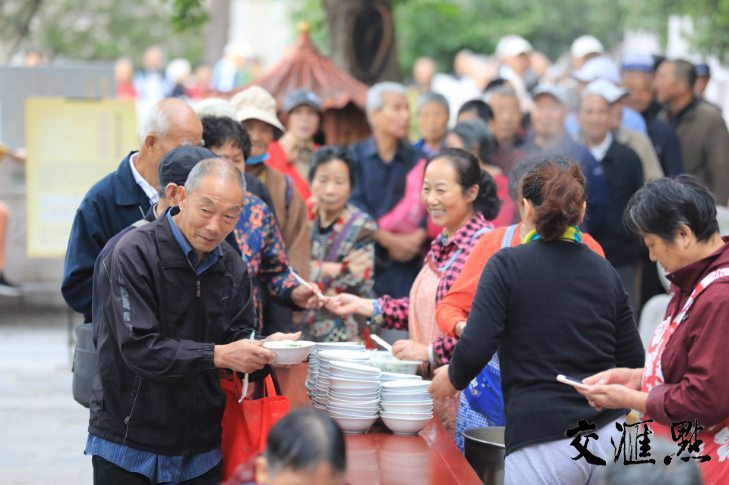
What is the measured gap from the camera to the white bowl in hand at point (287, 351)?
118 inches

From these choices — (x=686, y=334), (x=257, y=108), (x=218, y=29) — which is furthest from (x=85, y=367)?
(x=218, y=29)

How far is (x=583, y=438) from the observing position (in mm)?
2994

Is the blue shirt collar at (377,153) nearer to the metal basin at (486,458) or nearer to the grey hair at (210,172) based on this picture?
the metal basin at (486,458)

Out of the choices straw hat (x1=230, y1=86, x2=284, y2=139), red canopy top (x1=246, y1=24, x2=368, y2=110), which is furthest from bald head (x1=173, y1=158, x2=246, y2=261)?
red canopy top (x1=246, y1=24, x2=368, y2=110)

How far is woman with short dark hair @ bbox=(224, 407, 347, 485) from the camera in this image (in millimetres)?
2004

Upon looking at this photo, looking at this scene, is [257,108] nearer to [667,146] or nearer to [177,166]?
[177,166]

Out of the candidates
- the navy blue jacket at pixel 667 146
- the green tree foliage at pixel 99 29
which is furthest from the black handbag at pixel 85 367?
the green tree foliage at pixel 99 29

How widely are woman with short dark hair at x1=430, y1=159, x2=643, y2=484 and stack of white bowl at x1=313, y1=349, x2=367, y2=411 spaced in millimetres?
628

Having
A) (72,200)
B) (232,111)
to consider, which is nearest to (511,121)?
(232,111)

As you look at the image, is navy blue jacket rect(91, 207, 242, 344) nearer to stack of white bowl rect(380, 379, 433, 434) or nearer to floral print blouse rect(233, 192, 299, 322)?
floral print blouse rect(233, 192, 299, 322)

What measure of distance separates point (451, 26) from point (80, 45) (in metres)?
14.5

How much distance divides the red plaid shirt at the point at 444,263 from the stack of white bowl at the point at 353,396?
0.42 metres

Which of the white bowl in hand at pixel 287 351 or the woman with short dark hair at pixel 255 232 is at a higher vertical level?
the woman with short dark hair at pixel 255 232

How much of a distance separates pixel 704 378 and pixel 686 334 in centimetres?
19
